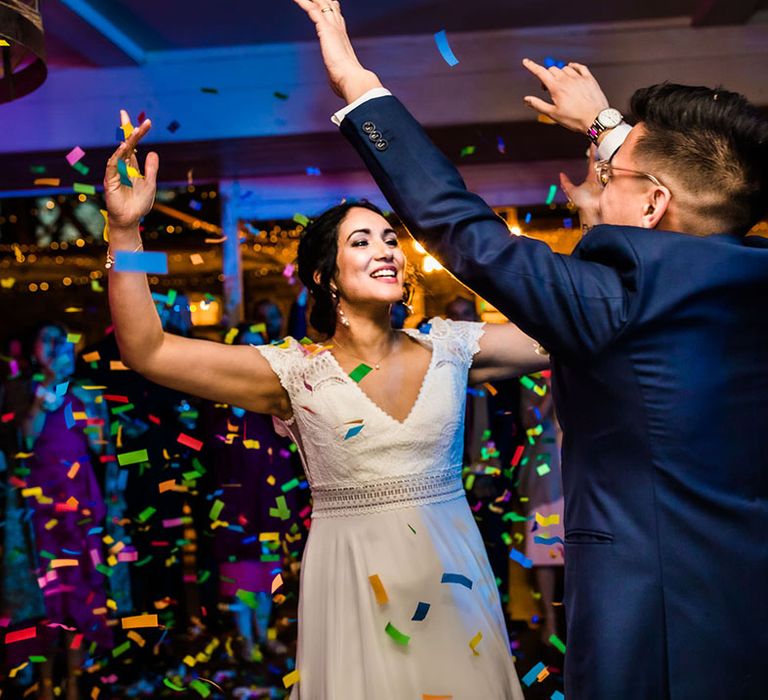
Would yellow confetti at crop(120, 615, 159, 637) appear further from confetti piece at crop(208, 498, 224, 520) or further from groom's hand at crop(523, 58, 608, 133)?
groom's hand at crop(523, 58, 608, 133)

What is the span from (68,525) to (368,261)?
2.68m

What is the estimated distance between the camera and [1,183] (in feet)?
22.2

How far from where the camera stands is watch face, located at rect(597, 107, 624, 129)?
5.74ft

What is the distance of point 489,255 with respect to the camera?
1.33 meters

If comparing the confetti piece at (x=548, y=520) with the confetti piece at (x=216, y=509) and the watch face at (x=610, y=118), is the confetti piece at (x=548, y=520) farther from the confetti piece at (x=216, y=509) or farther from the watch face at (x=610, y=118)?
the watch face at (x=610, y=118)

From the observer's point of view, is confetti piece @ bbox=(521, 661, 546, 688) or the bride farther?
confetti piece @ bbox=(521, 661, 546, 688)

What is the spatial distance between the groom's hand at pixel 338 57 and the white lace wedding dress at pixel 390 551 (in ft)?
3.65

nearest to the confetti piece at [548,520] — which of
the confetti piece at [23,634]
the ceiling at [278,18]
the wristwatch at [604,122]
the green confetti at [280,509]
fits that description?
the green confetti at [280,509]

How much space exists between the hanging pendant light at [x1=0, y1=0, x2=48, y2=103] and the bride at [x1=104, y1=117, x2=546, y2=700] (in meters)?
0.42

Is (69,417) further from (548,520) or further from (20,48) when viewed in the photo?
(20,48)

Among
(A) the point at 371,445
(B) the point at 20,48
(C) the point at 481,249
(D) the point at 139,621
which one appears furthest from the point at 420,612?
(D) the point at 139,621

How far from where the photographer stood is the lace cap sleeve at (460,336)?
8.66ft

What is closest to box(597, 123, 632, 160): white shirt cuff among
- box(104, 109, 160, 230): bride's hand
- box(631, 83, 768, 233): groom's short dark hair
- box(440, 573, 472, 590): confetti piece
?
box(631, 83, 768, 233): groom's short dark hair

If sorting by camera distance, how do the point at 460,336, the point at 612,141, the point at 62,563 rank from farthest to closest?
the point at 62,563 < the point at 460,336 < the point at 612,141
